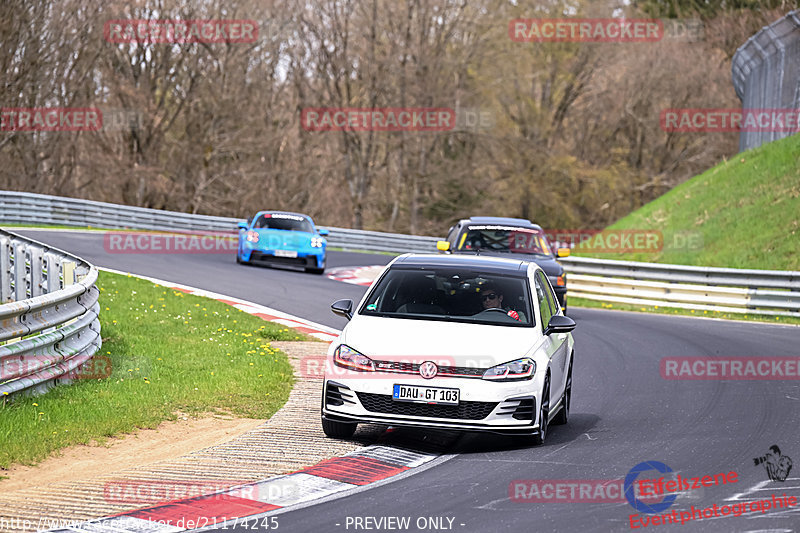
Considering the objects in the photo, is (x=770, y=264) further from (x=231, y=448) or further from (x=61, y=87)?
(x=61, y=87)

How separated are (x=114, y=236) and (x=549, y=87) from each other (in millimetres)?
32430

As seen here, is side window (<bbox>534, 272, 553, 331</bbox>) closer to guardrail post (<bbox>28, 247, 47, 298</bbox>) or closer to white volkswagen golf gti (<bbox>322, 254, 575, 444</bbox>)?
white volkswagen golf gti (<bbox>322, 254, 575, 444</bbox>)

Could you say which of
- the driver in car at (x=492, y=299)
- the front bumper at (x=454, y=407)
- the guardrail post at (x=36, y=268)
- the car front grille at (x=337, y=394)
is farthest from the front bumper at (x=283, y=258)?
the front bumper at (x=454, y=407)

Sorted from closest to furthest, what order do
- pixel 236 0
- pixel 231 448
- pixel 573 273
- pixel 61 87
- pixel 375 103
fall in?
pixel 231 448
pixel 573 273
pixel 61 87
pixel 236 0
pixel 375 103

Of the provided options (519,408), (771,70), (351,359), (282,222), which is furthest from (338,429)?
(771,70)

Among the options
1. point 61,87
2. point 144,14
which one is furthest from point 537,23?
point 61,87

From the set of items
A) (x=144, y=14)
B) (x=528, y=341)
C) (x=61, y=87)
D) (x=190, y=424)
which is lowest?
(x=190, y=424)

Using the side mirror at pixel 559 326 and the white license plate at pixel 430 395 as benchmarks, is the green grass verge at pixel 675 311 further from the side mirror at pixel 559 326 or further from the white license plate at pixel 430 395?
the white license plate at pixel 430 395

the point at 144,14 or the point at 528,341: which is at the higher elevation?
the point at 144,14

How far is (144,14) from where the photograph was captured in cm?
4797

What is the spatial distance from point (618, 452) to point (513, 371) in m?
1.04

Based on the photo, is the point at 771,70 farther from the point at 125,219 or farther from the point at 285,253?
the point at 125,219

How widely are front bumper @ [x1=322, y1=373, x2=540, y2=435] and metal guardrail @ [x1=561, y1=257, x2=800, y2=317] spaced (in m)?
15.2

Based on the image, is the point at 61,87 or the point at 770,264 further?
the point at 61,87
